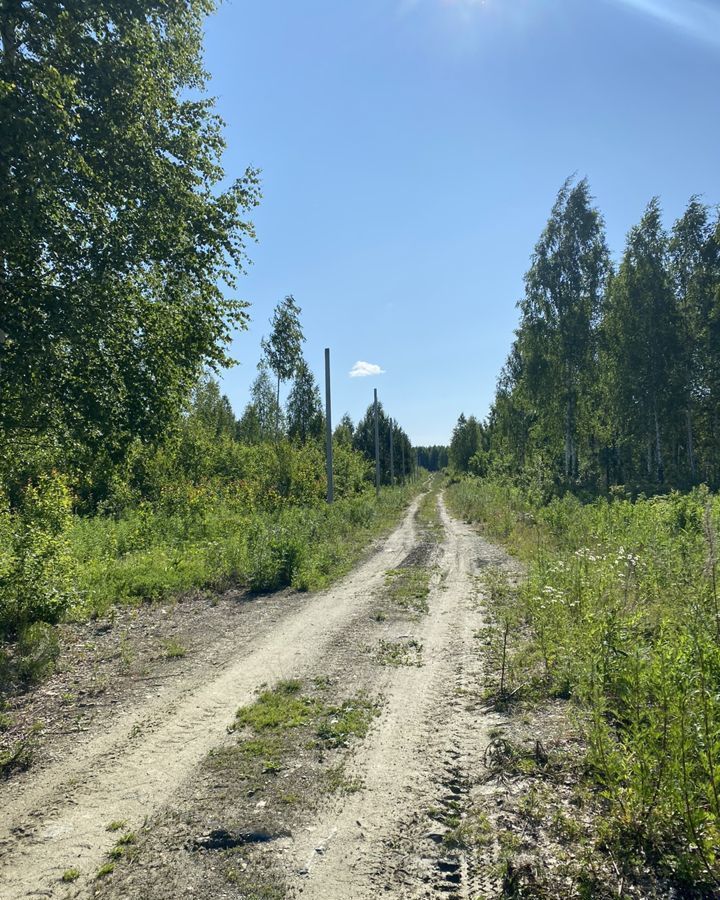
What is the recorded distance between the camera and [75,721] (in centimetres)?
502

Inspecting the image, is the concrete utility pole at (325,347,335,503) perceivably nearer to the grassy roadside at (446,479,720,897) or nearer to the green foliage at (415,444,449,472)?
the grassy roadside at (446,479,720,897)

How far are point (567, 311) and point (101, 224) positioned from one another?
2606 centimetres

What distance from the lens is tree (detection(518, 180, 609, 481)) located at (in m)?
27.4

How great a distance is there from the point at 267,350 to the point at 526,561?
26.3 metres

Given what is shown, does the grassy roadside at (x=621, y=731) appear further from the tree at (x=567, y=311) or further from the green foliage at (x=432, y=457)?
the green foliage at (x=432, y=457)

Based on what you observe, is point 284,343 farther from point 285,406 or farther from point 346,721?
point 346,721

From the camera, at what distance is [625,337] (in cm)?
Result: 2652

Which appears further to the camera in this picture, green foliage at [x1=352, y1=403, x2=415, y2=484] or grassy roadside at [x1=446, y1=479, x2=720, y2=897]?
green foliage at [x1=352, y1=403, x2=415, y2=484]

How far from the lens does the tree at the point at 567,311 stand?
2742 centimetres

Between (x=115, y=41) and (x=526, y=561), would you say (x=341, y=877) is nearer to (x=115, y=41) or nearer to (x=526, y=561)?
(x=115, y=41)

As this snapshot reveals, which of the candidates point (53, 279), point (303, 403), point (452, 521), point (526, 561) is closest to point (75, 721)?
point (53, 279)

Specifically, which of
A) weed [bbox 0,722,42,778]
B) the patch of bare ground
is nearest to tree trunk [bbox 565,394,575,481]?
the patch of bare ground

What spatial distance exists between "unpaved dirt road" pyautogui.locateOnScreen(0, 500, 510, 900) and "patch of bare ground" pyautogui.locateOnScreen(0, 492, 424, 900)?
15 mm

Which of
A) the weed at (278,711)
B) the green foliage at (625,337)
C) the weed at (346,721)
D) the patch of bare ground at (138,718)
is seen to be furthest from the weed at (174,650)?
the green foliage at (625,337)
